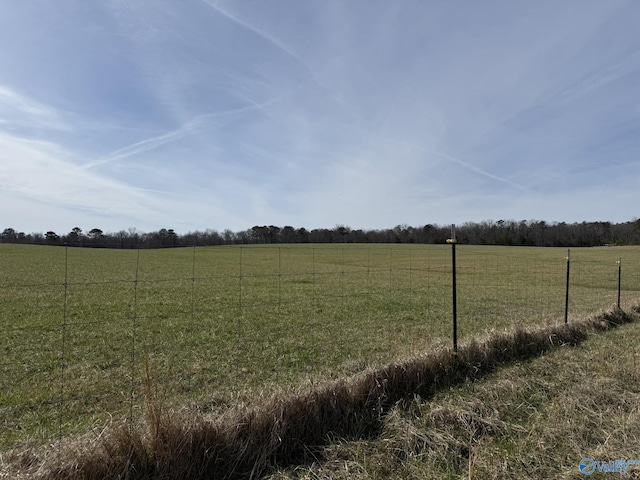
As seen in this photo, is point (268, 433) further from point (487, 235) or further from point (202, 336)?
point (487, 235)

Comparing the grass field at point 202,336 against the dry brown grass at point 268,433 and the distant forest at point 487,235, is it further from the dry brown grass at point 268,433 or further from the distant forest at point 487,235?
the distant forest at point 487,235

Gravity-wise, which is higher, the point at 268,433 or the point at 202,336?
the point at 268,433

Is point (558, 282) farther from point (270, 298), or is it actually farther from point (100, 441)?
point (100, 441)

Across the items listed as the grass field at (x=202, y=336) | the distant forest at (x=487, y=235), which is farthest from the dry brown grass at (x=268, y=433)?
the distant forest at (x=487, y=235)

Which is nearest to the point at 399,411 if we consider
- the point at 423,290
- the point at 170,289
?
the point at 423,290

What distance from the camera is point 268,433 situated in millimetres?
3221

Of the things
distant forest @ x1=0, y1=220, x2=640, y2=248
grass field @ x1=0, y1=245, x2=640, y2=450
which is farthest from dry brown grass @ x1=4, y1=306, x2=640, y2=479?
distant forest @ x1=0, y1=220, x2=640, y2=248

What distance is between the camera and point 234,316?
35.9ft

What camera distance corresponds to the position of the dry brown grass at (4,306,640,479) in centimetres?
264

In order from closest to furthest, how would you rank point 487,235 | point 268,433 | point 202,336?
point 268,433
point 202,336
point 487,235

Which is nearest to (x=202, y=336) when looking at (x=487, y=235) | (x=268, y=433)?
(x=268, y=433)

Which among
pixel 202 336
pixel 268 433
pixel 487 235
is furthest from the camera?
pixel 487 235

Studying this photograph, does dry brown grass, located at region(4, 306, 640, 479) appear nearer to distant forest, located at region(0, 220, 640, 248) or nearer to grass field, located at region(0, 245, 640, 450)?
grass field, located at region(0, 245, 640, 450)

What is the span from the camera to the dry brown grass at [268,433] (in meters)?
2.64
